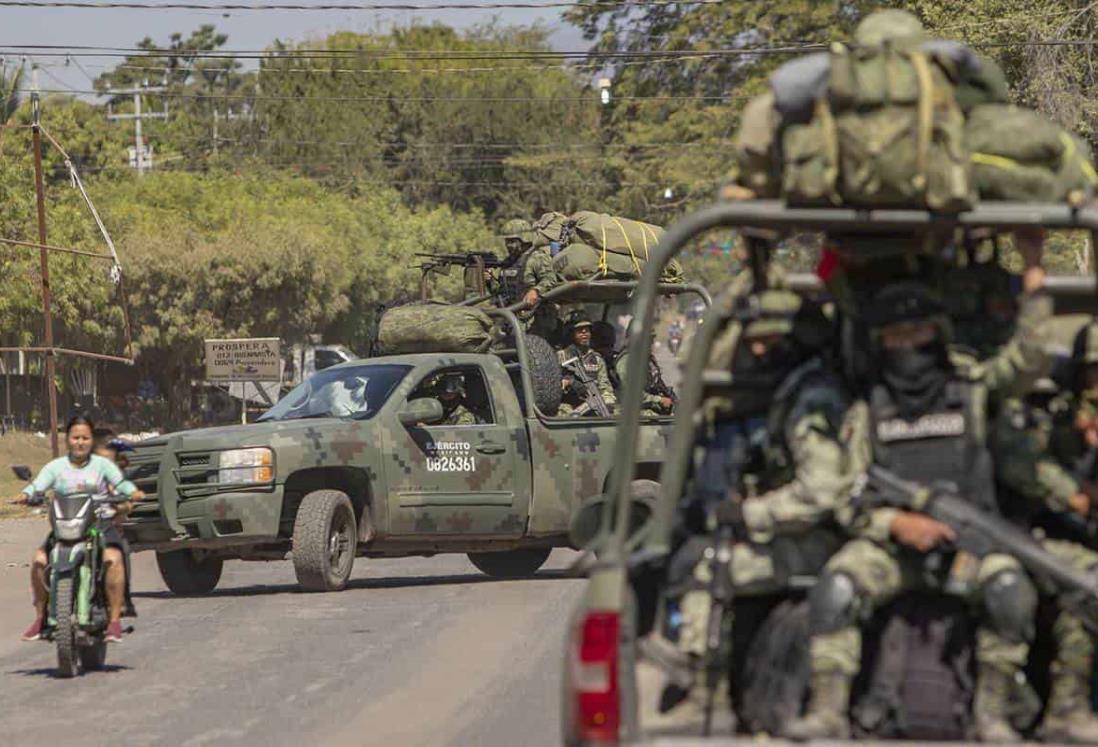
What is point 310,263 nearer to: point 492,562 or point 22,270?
point 22,270

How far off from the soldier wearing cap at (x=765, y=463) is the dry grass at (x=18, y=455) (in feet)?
93.5

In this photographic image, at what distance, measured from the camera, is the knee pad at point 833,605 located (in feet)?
19.4

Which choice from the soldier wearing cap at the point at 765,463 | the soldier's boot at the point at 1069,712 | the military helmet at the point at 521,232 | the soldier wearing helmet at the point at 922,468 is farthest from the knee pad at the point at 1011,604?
the military helmet at the point at 521,232

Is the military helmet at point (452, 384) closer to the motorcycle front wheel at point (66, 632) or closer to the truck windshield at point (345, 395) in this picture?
the truck windshield at point (345, 395)

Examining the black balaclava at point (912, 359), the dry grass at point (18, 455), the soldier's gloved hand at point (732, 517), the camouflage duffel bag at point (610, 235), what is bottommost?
the dry grass at point (18, 455)

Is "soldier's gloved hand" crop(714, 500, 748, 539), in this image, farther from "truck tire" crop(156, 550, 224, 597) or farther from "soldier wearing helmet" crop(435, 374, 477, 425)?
"truck tire" crop(156, 550, 224, 597)

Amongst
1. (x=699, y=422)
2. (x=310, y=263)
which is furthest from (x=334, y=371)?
(x=310, y=263)

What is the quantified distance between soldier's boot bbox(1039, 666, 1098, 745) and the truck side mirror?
10.9m

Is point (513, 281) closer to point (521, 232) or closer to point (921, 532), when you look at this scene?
point (521, 232)

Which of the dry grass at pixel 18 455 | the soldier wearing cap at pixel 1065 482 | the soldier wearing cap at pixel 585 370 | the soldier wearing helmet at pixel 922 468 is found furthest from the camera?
the dry grass at pixel 18 455

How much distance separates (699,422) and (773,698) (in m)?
1.00

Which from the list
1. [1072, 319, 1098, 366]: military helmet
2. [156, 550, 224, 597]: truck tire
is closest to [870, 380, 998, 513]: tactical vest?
[1072, 319, 1098, 366]: military helmet

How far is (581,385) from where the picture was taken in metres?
18.6

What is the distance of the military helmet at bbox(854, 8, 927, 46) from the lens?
634cm
